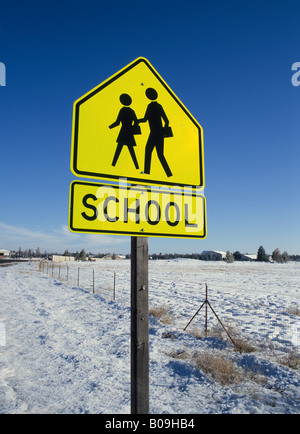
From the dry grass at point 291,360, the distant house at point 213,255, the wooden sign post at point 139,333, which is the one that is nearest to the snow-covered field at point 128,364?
the dry grass at point 291,360

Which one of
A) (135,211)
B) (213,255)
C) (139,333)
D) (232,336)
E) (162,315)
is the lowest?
(213,255)

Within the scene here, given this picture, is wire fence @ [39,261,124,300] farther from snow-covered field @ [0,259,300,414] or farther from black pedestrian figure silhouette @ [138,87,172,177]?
black pedestrian figure silhouette @ [138,87,172,177]

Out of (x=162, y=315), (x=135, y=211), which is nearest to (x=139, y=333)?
(x=135, y=211)

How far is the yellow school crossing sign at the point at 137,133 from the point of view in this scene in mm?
1766

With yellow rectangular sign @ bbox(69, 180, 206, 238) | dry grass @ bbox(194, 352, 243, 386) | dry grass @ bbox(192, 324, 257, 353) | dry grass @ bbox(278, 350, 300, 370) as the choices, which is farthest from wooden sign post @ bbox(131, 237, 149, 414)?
dry grass @ bbox(192, 324, 257, 353)

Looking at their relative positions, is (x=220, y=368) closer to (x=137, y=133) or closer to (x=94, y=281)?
(x=137, y=133)

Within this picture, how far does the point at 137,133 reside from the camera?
6.22 ft

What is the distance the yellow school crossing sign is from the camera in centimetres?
177

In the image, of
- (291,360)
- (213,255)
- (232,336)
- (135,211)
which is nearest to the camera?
(135,211)

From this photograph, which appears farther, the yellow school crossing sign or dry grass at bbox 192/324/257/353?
dry grass at bbox 192/324/257/353

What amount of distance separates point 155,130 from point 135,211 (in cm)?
65

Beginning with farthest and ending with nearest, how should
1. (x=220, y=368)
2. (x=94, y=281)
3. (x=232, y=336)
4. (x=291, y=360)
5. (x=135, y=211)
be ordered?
(x=94, y=281)
(x=232, y=336)
(x=291, y=360)
(x=220, y=368)
(x=135, y=211)

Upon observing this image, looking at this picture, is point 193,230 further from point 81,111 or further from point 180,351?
point 180,351
